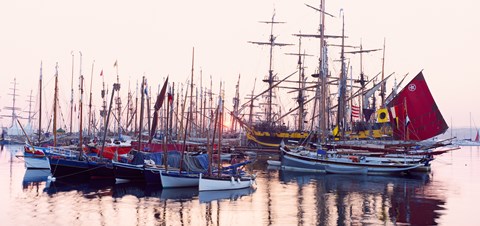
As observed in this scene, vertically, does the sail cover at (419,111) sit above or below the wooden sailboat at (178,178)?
above

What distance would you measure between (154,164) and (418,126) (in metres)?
35.1

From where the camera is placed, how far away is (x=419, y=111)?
69.8 meters

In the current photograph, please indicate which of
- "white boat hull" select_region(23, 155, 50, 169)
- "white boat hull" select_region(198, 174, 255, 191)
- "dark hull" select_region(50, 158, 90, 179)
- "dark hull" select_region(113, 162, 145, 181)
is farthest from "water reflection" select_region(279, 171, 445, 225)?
"white boat hull" select_region(23, 155, 50, 169)

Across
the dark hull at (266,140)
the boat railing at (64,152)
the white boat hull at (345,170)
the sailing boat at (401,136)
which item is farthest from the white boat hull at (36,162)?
the dark hull at (266,140)

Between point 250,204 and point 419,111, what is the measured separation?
125ft

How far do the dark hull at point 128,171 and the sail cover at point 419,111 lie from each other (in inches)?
1309

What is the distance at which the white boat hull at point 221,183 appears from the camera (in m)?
42.2

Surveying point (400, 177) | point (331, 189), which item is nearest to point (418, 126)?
point (400, 177)

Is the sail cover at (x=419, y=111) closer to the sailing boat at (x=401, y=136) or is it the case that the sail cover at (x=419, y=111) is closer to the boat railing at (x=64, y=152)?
the sailing boat at (x=401, y=136)

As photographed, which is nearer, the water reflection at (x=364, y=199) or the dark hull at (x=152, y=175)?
the water reflection at (x=364, y=199)

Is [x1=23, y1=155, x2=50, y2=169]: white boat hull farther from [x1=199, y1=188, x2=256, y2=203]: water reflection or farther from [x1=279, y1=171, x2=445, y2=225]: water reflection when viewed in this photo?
[x1=199, y1=188, x2=256, y2=203]: water reflection

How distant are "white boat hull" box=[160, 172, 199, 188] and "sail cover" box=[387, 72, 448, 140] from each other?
32706 millimetres

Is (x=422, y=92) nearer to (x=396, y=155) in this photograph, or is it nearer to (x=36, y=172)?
(x=396, y=155)

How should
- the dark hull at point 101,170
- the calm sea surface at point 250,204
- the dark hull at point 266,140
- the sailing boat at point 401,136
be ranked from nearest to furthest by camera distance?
the calm sea surface at point 250,204 → the dark hull at point 101,170 → the sailing boat at point 401,136 → the dark hull at point 266,140
